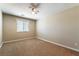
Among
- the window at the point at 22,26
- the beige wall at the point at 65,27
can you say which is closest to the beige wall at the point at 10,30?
the window at the point at 22,26

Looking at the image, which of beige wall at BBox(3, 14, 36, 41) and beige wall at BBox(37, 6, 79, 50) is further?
beige wall at BBox(3, 14, 36, 41)

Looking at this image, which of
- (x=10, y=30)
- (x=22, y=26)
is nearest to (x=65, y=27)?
(x=10, y=30)

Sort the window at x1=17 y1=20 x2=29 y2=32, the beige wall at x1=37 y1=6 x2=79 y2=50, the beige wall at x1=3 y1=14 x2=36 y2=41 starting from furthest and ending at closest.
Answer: the window at x1=17 y1=20 x2=29 y2=32 < the beige wall at x1=3 y1=14 x2=36 y2=41 < the beige wall at x1=37 y1=6 x2=79 y2=50

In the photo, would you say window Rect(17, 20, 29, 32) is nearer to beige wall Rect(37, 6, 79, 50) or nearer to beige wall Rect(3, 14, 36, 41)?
beige wall Rect(3, 14, 36, 41)

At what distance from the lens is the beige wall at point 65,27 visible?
413 centimetres

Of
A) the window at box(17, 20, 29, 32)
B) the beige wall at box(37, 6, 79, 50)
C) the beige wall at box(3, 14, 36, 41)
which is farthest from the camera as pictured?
the window at box(17, 20, 29, 32)

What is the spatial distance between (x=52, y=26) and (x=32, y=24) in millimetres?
2991

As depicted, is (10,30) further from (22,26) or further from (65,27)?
(65,27)

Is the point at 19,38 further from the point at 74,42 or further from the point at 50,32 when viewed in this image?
the point at 74,42

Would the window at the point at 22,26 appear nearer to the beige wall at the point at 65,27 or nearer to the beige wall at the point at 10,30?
the beige wall at the point at 10,30

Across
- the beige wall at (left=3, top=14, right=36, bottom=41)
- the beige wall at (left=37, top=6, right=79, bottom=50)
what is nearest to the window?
the beige wall at (left=3, top=14, right=36, bottom=41)

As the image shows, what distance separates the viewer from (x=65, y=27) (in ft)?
15.6

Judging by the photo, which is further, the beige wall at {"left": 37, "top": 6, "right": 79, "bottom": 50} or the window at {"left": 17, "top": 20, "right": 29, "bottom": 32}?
the window at {"left": 17, "top": 20, "right": 29, "bottom": 32}

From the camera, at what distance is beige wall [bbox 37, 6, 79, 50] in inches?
163
